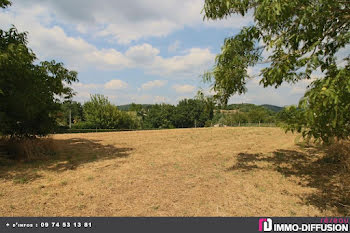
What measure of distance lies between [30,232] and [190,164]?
5.62 meters

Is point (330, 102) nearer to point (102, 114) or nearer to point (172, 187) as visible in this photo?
point (172, 187)

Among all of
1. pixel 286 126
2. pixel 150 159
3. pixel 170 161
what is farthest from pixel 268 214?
pixel 150 159

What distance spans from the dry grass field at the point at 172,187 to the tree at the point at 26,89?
5.43 feet

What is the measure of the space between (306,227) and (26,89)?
30.7 ft

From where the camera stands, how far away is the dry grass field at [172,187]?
4.38 m

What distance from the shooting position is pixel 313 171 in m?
7.27

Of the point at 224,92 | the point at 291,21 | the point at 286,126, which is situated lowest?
the point at 286,126

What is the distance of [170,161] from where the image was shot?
8750 mm

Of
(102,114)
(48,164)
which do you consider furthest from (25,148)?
(102,114)

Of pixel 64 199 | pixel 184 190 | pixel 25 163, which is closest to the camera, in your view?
pixel 64 199

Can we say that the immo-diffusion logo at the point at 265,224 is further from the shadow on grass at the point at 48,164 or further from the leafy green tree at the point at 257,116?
the leafy green tree at the point at 257,116

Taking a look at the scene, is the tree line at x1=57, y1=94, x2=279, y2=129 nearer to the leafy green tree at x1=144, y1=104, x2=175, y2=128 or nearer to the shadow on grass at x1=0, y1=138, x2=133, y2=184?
the leafy green tree at x1=144, y1=104, x2=175, y2=128

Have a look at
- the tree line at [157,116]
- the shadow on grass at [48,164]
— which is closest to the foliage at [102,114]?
the tree line at [157,116]

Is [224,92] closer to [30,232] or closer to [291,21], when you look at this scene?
[291,21]
